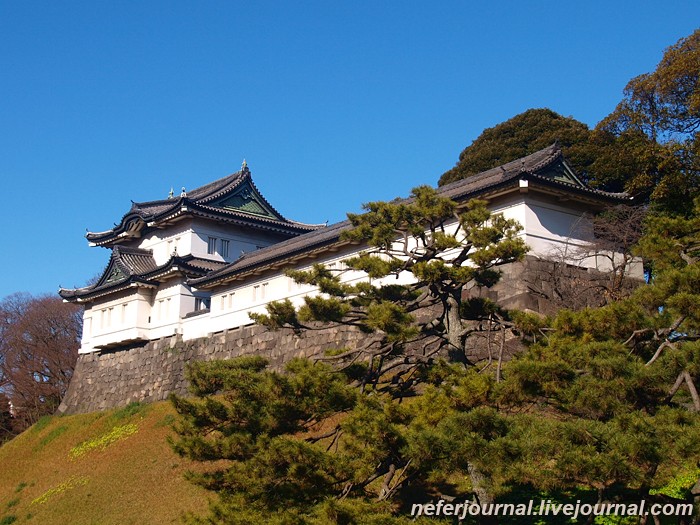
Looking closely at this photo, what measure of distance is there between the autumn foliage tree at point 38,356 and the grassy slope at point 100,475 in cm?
961

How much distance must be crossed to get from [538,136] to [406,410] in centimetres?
2234

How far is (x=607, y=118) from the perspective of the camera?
23234mm

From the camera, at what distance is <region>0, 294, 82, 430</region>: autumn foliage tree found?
3981 cm

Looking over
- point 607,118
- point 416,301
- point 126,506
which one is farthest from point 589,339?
point 607,118

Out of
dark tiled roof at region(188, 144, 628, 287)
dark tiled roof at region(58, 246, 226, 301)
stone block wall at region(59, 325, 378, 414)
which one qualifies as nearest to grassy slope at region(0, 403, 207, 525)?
stone block wall at region(59, 325, 378, 414)

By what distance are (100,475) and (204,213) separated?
1194 centimetres

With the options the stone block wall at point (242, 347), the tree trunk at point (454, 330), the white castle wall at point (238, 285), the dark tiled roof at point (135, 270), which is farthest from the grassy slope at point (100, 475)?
the tree trunk at point (454, 330)

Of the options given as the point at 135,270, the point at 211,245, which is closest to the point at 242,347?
the point at 211,245

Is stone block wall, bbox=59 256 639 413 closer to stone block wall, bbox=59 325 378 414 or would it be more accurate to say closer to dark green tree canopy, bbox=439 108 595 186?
stone block wall, bbox=59 325 378 414

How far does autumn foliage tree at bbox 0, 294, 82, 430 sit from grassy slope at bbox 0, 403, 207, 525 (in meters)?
9.61

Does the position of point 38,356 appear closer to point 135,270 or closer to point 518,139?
point 135,270

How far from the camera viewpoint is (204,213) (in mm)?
31125

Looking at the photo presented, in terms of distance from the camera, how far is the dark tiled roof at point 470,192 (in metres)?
19.8

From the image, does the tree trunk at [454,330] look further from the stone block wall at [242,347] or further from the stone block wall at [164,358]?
the stone block wall at [164,358]
